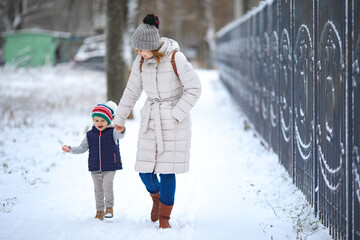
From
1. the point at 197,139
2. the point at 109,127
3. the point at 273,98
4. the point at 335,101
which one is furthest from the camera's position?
the point at 197,139

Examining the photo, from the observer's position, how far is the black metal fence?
3.87 m

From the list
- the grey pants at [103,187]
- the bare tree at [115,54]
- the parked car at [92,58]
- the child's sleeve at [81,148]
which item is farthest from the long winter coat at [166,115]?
the parked car at [92,58]

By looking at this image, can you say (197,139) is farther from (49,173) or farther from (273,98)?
(49,173)

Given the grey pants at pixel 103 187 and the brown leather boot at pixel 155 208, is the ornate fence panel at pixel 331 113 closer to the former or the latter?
the brown leather boot at pixel 155 208

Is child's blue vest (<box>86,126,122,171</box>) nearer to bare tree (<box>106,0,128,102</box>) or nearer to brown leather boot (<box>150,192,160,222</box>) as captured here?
brown leather boot (<box>150,192,160,222</box>)

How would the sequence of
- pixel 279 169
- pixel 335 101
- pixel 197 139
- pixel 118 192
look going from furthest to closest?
pixel 197 139, pixel 279 169, pixel 118 192, pixel 335 101

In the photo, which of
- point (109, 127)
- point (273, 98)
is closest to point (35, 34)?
point (273, 98)

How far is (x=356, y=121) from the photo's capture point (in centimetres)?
375

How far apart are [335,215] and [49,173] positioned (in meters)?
4.19

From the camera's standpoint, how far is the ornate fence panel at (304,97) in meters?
5.26

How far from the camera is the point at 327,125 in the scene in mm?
4613

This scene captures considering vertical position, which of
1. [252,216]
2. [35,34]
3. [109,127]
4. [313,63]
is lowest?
[252,216]

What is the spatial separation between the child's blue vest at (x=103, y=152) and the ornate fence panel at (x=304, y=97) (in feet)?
6.00

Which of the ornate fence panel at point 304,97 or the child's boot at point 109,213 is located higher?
the ornate fence panel at point 304,97
